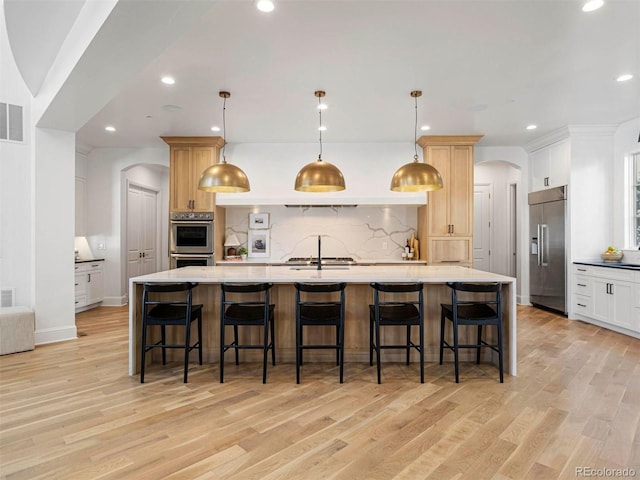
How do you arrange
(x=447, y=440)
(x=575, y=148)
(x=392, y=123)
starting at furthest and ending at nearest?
1. (x=575, y=148)
2. (x=392, y=123)
3. (x=447, y=440)

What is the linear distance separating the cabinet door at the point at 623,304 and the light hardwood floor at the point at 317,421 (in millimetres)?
1089

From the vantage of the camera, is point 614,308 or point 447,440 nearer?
point 447,440

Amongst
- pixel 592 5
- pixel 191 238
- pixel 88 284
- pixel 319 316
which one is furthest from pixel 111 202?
pixel 592 5

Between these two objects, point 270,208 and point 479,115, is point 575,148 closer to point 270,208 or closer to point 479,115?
point 479,115

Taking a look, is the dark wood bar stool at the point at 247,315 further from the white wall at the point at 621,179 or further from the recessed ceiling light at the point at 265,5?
the white wall at the point at 621,179

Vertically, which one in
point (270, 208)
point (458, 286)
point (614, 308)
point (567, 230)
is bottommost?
point (614, 308)

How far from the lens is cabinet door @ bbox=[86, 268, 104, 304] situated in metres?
5.96

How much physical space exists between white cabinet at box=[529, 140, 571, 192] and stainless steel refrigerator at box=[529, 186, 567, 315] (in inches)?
5.6

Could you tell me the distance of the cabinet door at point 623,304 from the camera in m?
4.38

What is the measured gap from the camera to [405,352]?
3.55m

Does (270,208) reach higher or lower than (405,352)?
higher

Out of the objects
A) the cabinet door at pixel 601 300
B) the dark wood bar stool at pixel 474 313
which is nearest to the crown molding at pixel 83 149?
the dark wood bar stool at pixel 474 313

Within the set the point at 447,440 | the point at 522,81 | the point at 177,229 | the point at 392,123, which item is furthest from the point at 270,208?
the point at 447,440

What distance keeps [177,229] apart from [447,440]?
486 centimetres
